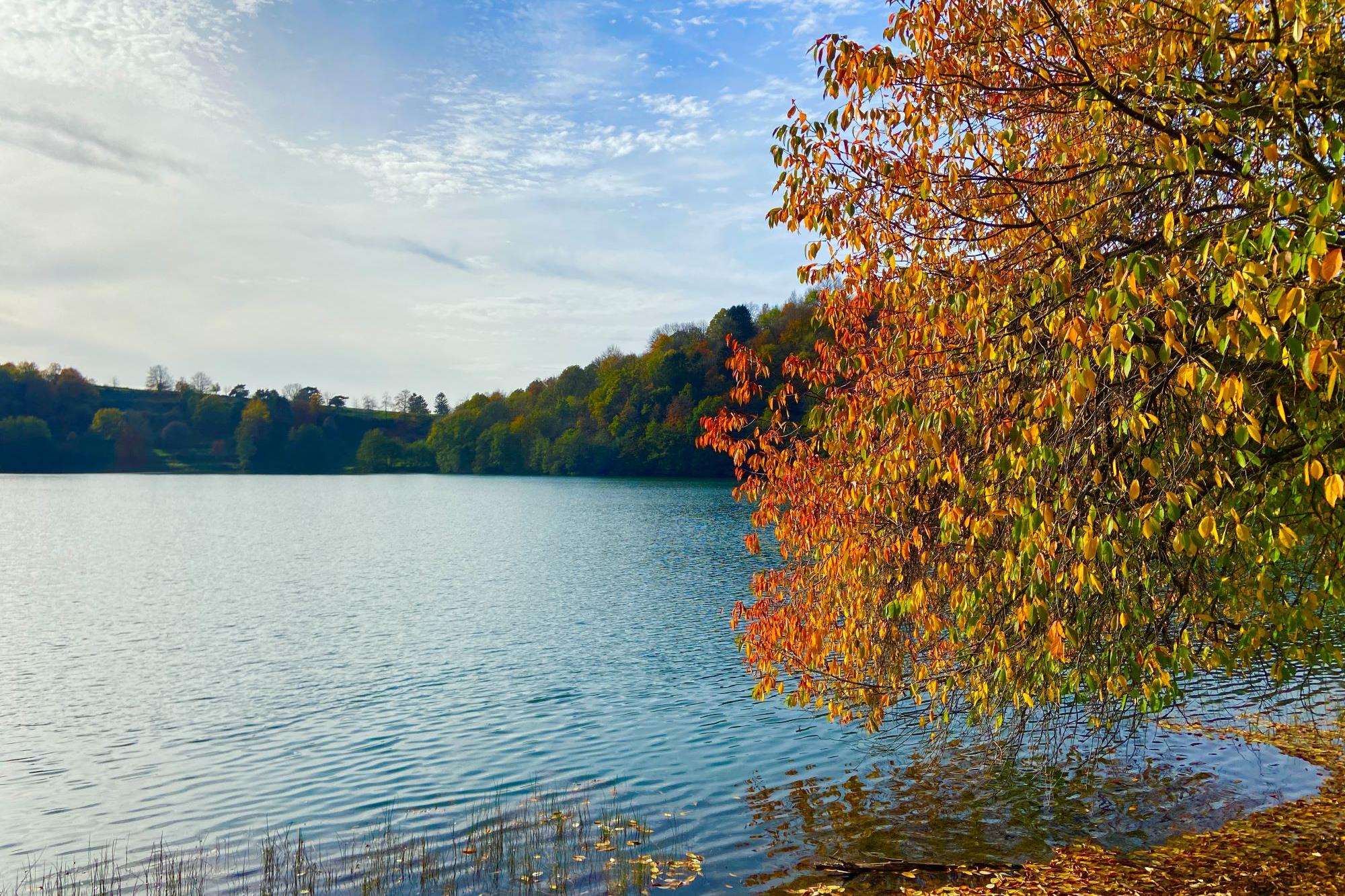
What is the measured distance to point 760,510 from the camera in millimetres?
11570

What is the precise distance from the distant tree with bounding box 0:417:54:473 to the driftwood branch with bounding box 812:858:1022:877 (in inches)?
7330

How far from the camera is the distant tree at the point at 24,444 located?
156 metres

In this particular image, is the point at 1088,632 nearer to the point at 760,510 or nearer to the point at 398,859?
the point at 760,510

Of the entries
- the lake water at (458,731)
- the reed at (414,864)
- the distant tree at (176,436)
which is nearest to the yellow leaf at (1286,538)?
the lake water at (458,731)

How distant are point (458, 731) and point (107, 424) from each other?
590 ft

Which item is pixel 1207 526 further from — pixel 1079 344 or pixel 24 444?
pixel 24 444

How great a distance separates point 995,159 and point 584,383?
167 metres

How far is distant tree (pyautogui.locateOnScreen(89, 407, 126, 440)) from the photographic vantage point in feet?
546

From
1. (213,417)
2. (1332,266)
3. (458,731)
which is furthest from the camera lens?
(213,417)

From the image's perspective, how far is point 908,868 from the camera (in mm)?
10453

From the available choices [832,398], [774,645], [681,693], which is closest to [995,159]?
[832,398]

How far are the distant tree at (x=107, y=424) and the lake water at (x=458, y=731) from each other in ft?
474

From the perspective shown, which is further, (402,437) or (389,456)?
(402,437)

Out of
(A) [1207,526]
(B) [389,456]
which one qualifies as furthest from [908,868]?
(B) [389,456]
